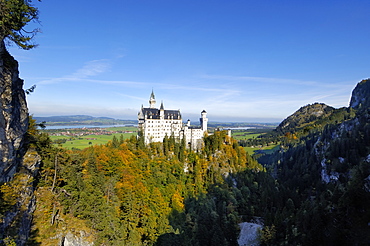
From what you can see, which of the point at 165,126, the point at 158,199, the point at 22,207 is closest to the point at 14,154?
the point at 22,207

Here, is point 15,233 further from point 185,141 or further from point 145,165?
point 185,141

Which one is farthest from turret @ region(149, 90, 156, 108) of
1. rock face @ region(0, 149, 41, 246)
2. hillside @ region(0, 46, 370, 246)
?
rock face @ region(0, 149, 41, 246)

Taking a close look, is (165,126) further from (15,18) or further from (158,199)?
(15,18)

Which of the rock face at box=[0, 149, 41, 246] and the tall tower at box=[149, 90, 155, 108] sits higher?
the tall tower at box=[149, 90, 155, 108]

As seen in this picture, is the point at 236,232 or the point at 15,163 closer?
the point at 15,163

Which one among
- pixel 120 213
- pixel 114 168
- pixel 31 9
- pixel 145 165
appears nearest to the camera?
pixel 31 9

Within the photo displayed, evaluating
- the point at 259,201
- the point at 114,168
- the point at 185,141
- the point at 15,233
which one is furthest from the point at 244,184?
the point at 15,233

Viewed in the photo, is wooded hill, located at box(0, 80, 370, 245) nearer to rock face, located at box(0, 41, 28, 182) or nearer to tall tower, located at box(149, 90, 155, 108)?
rock face, located at box(0, 41, 28, 182)

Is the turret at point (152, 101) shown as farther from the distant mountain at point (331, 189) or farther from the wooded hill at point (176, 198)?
the distant mountain at point (331, 189)
